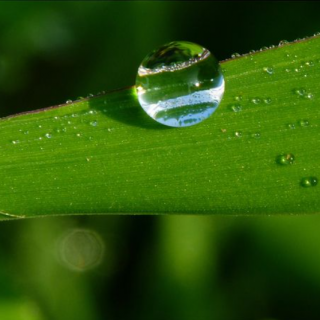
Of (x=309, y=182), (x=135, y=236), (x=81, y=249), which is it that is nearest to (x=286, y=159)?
(x=309, y=182)

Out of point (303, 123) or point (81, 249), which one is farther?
point (81, 249)

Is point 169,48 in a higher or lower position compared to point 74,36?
lower

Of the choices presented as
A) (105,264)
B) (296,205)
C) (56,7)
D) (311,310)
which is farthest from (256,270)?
(56,7)

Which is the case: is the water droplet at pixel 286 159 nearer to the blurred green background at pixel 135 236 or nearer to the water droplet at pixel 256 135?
the water droplet at pixel 256 135

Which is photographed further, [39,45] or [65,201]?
[39,45]

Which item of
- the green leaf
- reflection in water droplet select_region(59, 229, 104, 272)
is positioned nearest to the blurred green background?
reflection in water droplet select_region(59, 229, 104, 272)

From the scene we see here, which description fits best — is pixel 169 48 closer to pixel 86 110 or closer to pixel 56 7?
pixel 86 110

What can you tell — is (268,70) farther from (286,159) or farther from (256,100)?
(286,159)
